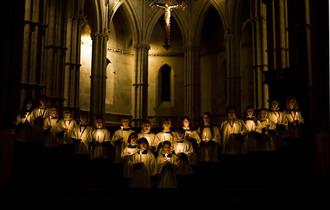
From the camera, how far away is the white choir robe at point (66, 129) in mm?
11695

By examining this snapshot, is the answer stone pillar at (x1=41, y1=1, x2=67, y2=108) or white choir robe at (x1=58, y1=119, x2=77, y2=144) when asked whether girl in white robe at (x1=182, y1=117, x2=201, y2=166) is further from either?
stone pillar at (x1=41, y1=1, x2=67, y2=108)

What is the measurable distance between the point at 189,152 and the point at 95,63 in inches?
467

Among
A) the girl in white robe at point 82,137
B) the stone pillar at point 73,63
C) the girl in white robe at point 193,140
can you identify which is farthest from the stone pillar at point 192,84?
the girl in white robe at point 82,137

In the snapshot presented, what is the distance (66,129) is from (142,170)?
3054mm

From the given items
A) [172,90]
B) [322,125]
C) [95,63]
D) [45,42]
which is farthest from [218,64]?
[322,125]

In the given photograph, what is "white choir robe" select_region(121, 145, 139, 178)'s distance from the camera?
10.3 m

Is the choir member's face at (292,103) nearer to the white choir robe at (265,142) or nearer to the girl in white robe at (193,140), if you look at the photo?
the white choir robe at (265,142)

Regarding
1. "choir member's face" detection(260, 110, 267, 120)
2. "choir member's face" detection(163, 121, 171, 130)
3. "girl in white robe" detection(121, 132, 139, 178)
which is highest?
"choir member's face" detection(260, 110, 267, 120)

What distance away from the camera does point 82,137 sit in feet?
39.5

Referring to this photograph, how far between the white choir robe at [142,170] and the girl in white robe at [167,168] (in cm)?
21

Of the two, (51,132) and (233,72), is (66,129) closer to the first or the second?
(51,132)

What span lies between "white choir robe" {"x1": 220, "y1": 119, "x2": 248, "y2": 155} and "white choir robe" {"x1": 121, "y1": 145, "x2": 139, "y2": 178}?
94.6 inches

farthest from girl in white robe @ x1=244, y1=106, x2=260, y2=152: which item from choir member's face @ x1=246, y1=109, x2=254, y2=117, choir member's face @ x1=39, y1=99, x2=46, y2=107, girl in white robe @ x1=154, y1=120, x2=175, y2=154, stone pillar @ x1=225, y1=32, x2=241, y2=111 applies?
stone pillar @ x1=225, y1=32, x2=241, y2=111

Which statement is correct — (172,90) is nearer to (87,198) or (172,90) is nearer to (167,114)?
(167,114)
